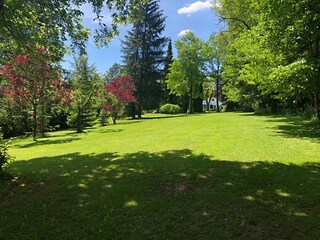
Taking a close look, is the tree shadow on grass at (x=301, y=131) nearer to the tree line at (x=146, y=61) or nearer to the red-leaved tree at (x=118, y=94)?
the tree line at (x=146, y=61)

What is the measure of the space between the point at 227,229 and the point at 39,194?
12.0 feet

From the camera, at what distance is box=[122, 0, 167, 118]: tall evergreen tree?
38.4m

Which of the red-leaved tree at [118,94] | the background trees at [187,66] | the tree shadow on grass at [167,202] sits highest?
the background trees at [187,66]

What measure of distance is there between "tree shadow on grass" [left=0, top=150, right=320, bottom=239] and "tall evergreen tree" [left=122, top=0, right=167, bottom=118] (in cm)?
3188

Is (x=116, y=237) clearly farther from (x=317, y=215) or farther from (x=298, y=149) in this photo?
(x=298, y=149)

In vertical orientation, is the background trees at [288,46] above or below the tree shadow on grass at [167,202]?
above

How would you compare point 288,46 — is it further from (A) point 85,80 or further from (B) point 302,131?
(A) point 85,80

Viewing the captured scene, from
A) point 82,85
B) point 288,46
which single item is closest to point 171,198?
point 288,46

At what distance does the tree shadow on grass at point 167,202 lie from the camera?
3.85m

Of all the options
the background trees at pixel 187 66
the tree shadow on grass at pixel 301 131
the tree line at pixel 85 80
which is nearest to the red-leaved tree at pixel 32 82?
the tree line at pixel 85 80

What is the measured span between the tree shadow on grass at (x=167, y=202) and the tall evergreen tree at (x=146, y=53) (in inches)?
1255

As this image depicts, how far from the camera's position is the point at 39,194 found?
551 centimetres

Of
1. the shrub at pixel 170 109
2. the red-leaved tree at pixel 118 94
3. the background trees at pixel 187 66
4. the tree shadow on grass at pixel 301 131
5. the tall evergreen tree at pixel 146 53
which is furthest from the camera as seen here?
the shrub at pixel 170 109

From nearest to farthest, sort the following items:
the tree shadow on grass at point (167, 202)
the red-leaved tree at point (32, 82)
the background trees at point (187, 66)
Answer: the tree shadow on grass at point (167, 202) → the red-leaved tree at point (32, 82) → the background trees at point (187, 66)
